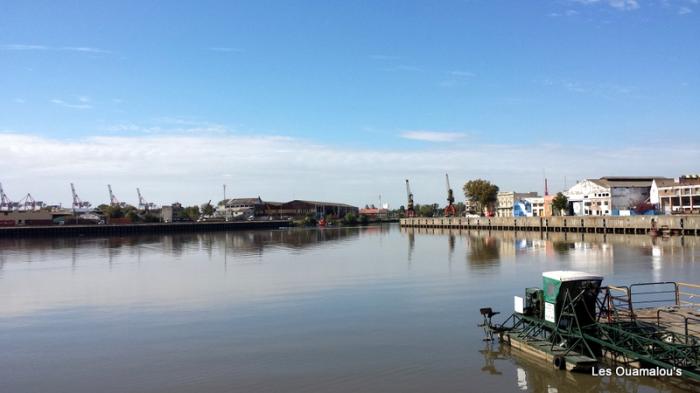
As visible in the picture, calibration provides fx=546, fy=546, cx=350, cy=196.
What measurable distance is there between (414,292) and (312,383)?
16834 mm

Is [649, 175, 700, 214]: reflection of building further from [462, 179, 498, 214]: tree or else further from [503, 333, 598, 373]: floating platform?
[503, 333, 598, 373]: floating platform

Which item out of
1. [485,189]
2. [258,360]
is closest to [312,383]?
[258,360]

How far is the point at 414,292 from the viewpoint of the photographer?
32.9 m

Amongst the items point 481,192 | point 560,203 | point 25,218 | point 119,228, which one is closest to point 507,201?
point 481,192

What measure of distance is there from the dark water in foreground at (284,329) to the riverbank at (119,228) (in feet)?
330

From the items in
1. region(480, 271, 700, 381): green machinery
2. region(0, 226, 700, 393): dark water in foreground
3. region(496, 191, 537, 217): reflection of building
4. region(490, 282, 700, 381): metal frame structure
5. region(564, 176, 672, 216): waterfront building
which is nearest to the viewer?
region(490, 282, 700, 381): metal frame structure

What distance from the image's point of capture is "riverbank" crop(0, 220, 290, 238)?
13450 centimetres

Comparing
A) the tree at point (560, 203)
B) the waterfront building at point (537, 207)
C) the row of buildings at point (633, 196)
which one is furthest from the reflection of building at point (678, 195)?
the waterfront building at point (537, 207)

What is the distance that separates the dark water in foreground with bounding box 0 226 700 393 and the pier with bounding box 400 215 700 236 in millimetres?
28337

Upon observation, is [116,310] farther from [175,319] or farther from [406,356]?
[406,356]

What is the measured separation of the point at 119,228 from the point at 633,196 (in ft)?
420

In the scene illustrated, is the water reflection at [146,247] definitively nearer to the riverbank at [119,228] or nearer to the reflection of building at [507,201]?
the riverbank at [119,228]

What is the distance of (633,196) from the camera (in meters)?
114

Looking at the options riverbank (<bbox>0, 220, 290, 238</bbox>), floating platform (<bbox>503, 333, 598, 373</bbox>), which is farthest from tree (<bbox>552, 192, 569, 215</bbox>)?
floating platform (<bbox>503, 333, 598, 373</bbox>)
